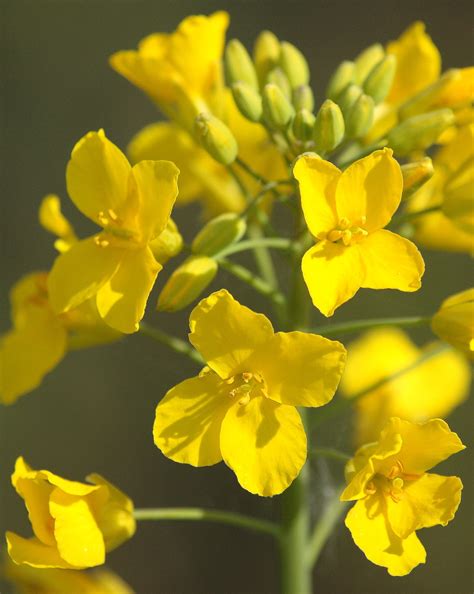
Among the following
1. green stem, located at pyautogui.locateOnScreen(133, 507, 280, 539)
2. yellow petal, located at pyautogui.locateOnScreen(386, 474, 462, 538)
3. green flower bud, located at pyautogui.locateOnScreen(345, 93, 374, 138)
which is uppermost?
green flower bud, located at pyautogui.locateOnScreen(345, 93, 374, 138)

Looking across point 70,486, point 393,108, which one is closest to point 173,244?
point 70,486

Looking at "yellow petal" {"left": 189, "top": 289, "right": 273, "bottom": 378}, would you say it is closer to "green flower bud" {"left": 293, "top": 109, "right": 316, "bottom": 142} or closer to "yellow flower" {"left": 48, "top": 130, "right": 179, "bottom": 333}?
"yellow flower" {"left": 48, "top": 130, "right": 179, "bottom": 333}

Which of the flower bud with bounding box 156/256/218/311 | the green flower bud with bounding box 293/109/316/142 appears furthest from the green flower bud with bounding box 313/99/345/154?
the flower bud with bounding box 156/256/218/311

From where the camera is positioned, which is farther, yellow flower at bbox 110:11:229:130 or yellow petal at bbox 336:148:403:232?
yellow flower at bbox 110:11:229:130

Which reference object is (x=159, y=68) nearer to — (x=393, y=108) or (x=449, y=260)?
(x=393, y=108)

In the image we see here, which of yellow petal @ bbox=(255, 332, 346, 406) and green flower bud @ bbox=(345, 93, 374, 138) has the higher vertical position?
green flower bud @ bbox=(345, 93, 374, 138)

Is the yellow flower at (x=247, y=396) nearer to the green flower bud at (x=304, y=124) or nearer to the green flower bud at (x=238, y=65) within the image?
the green flower bud at (x=304, y=124)
